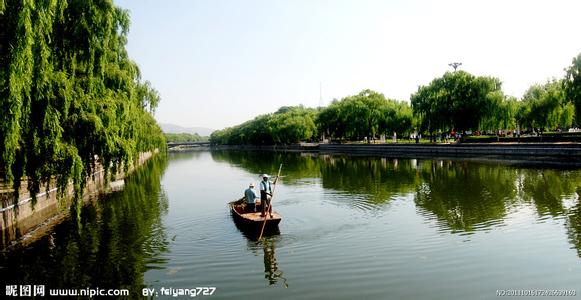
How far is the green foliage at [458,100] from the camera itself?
5984cm

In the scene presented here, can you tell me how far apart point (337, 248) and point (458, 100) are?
170ft

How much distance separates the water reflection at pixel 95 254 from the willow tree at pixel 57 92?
7.11 feet

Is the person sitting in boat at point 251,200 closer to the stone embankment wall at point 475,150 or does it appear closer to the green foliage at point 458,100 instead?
the stone embankment wall at point 475,150

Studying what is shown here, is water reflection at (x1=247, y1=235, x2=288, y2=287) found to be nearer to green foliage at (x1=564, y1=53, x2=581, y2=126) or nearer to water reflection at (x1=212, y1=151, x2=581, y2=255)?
water reflection at (x1=212, y1=151, x2=581, y2=255)

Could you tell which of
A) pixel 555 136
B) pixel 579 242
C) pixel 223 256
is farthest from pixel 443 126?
pixel 223 256

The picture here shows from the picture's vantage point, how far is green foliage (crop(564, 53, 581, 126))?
45.5 metres

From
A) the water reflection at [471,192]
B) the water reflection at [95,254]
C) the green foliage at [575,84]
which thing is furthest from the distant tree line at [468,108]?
the water reflection at [95,254]

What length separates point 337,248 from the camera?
15.9 metres

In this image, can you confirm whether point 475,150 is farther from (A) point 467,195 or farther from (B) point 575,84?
(A) point 467,195

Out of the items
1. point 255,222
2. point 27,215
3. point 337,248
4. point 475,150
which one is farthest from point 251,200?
point 475,150

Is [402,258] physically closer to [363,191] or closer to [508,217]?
[508,217]

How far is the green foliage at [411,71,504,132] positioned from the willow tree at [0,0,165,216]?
166ft

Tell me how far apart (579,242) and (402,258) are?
6282 mm

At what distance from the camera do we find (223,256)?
49.9ft
